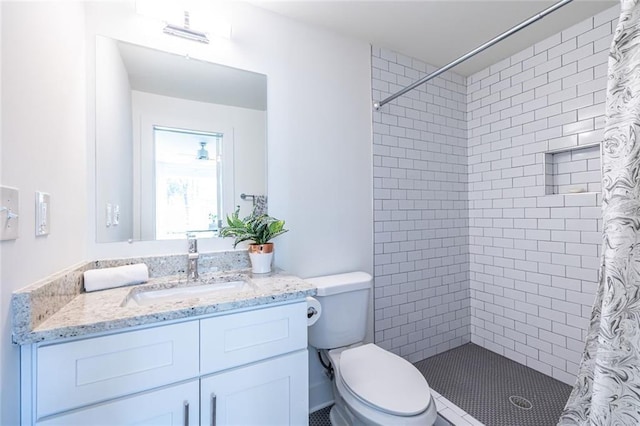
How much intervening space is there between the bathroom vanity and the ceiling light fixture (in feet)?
3.91

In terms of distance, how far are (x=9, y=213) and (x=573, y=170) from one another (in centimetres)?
280

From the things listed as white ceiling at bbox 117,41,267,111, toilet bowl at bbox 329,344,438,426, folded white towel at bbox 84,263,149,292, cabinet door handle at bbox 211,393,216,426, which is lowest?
toilet bowl at bbox 329,344,438,426

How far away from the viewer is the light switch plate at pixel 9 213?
0.70 metres

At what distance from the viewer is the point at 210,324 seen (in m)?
1.01

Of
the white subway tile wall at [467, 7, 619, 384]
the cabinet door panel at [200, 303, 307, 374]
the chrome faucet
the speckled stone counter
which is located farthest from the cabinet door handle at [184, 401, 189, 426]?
the white subway tile wall at [467, 7, 619, 384]

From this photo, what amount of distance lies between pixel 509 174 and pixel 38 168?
2.71m

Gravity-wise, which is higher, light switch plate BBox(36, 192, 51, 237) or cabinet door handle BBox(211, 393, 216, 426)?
light switch plate BBox(36, 192, 51, 237)

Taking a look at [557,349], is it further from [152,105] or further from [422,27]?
[152,105]

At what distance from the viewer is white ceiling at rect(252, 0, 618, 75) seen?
1.66 m

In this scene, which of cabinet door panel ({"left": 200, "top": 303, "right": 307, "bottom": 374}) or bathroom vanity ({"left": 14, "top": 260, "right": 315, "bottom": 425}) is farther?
cabinet door panel ({"left": 200, "top": 303, "right": 307, "bottom": 374})

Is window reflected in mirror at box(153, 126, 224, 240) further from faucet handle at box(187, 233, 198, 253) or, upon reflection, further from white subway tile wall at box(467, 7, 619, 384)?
white subway tile wall at box(467, 7, 619, 384)

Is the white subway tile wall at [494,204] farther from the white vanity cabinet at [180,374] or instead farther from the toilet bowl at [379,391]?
the white vanity cabinet at [180,374]

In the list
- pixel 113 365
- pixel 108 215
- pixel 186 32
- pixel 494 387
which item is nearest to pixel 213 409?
pixel 113 365

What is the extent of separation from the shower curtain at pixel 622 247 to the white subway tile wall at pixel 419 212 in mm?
1194
